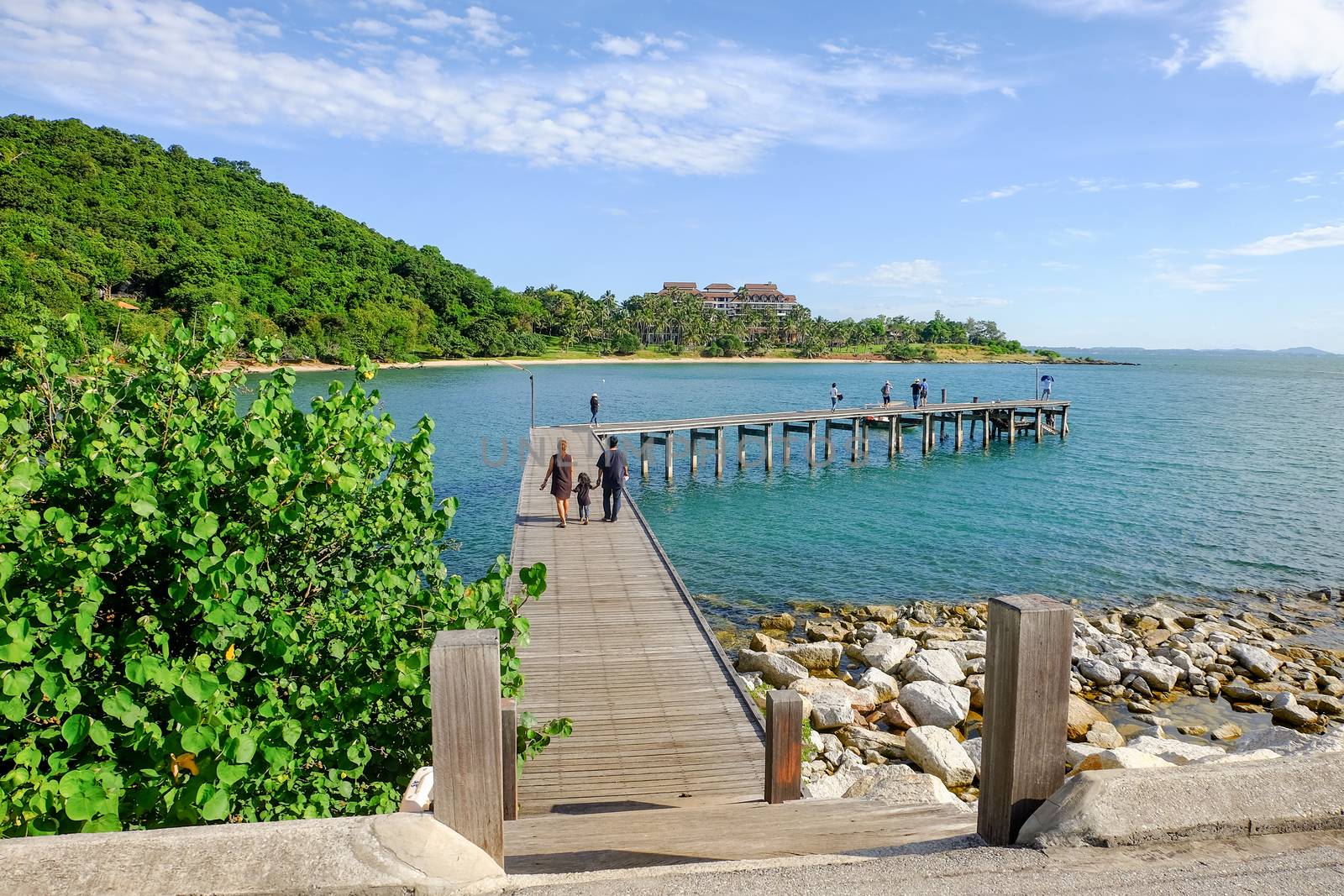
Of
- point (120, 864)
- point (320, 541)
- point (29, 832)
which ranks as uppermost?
point (320, 541)

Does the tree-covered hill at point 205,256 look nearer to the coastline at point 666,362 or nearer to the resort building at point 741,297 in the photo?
the coastline at point 666,362

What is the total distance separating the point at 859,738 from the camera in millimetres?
9750

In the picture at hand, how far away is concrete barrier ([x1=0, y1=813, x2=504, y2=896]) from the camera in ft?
6.91

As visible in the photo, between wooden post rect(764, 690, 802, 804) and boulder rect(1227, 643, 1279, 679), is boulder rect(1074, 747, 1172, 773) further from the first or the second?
boulder rect(1227, 643, 1279, 679)

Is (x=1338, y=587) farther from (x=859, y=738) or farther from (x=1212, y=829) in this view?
(x=1212, y=829)

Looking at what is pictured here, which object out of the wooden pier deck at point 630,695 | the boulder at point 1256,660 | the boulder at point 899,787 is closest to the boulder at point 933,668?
the wooden pier deck at point 630,695

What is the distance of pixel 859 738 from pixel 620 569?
175 inches

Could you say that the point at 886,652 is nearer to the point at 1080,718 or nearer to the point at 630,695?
the point at 1080,718

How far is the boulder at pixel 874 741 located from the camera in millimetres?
9539

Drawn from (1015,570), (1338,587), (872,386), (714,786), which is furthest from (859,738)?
(872,386)

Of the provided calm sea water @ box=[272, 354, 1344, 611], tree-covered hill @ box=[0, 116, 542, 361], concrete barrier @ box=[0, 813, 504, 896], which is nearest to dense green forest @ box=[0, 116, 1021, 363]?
tree-covered hill @ box=[0, 116, 542, 361]

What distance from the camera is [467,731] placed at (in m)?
2.28

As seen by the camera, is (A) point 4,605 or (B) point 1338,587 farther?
(B) point 1338,587

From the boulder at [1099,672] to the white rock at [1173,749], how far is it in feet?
6.52
